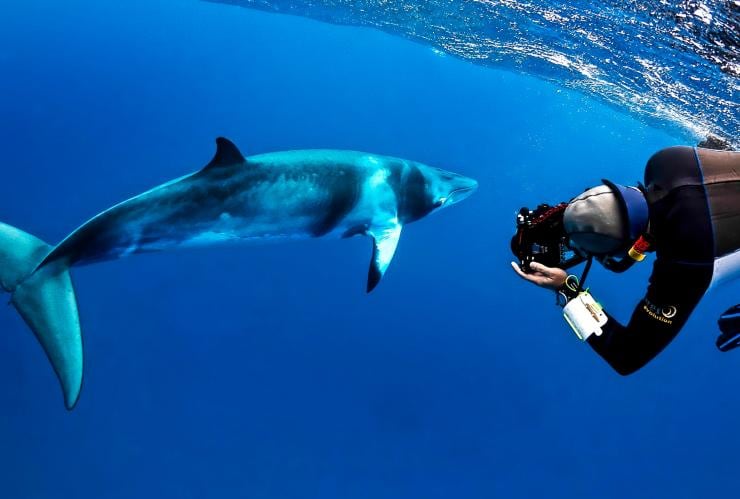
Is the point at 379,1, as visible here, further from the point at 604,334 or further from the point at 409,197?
the point at 604,334

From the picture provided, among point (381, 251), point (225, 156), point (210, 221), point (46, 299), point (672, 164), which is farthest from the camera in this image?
point (381, 251)

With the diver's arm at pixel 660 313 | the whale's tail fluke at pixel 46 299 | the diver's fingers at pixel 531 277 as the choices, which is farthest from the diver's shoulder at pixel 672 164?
the whale's tail fluke at pixel 46 299

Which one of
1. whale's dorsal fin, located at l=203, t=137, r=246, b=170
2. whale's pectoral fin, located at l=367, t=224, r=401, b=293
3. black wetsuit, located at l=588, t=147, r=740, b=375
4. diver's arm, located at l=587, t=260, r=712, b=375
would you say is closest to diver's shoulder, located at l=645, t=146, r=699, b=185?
black wetsuit, located at l=588, t=147, r=740, b=375

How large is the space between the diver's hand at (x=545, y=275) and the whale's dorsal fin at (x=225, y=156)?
3.68m

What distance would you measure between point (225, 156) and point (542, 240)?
153 inches

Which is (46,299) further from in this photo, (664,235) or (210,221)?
(664,235)

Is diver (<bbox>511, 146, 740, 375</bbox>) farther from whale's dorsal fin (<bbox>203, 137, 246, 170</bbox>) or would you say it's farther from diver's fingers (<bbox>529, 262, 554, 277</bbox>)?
whale's dorsal fin (<bbox>203, 137, 246, 170</bbox>)

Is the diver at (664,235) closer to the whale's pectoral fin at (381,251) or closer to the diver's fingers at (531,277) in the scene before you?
the diver's fingers at (531,277)

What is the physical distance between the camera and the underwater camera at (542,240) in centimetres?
369

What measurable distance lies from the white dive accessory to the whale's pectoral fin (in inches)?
142

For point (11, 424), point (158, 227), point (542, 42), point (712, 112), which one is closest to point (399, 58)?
point (542, 42)

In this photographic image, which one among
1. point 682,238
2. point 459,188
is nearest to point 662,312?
point 682,238

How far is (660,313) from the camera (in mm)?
3062

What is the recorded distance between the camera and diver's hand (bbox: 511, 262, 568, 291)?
12.2ft
